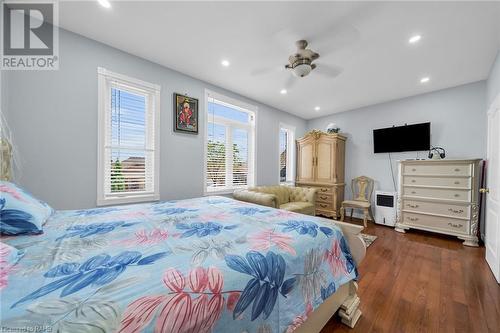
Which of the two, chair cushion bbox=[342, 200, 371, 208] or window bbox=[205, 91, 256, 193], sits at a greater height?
window bbox=[205, 91, 256, 193]

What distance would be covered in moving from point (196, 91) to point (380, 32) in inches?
103

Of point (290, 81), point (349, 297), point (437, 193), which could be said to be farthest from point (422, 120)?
point (349, 297)

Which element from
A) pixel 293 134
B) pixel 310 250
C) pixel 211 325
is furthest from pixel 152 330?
pixel 293 134

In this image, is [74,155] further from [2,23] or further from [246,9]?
[246,9]

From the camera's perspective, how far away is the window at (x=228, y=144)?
11.3ft

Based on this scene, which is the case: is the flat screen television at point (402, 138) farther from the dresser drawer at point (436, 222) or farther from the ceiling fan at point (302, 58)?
the ceiling fan at point (302, 58)

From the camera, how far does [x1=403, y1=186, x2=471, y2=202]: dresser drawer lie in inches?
119

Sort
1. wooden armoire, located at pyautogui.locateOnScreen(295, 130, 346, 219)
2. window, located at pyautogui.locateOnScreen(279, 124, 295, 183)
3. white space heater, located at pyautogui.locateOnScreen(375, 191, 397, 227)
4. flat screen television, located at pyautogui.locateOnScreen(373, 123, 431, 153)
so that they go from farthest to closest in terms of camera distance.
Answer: window, located at pyautogui.locateOnScreen(279, 124, 295, 183) < wooden armoire, located at pyautogui.locateOnScreen(295, 130, 346, 219) < white space heater, located at pyautogui.locateOnScreen(375, 191, 397, 227) < flat screen television, located at pyautogui.locateOnScreen(373, 123, 431, 153)

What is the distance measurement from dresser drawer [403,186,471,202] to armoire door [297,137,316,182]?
192cm

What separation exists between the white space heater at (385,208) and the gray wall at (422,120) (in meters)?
0.34

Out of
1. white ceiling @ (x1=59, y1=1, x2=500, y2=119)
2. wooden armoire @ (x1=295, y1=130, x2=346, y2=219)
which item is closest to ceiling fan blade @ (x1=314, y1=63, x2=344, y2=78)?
white ceiling @ (x1=59, y1=1, x2=500, y2=119)

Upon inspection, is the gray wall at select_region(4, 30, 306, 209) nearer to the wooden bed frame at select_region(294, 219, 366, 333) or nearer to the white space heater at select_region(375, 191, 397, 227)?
the wooden bed frame at select_region(294, 219, 366, 333)

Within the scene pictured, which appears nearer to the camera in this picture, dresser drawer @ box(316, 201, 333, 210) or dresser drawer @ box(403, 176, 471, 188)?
dresser drawer @ box(403, 176, 471, 188)

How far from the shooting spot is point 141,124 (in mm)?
2678
